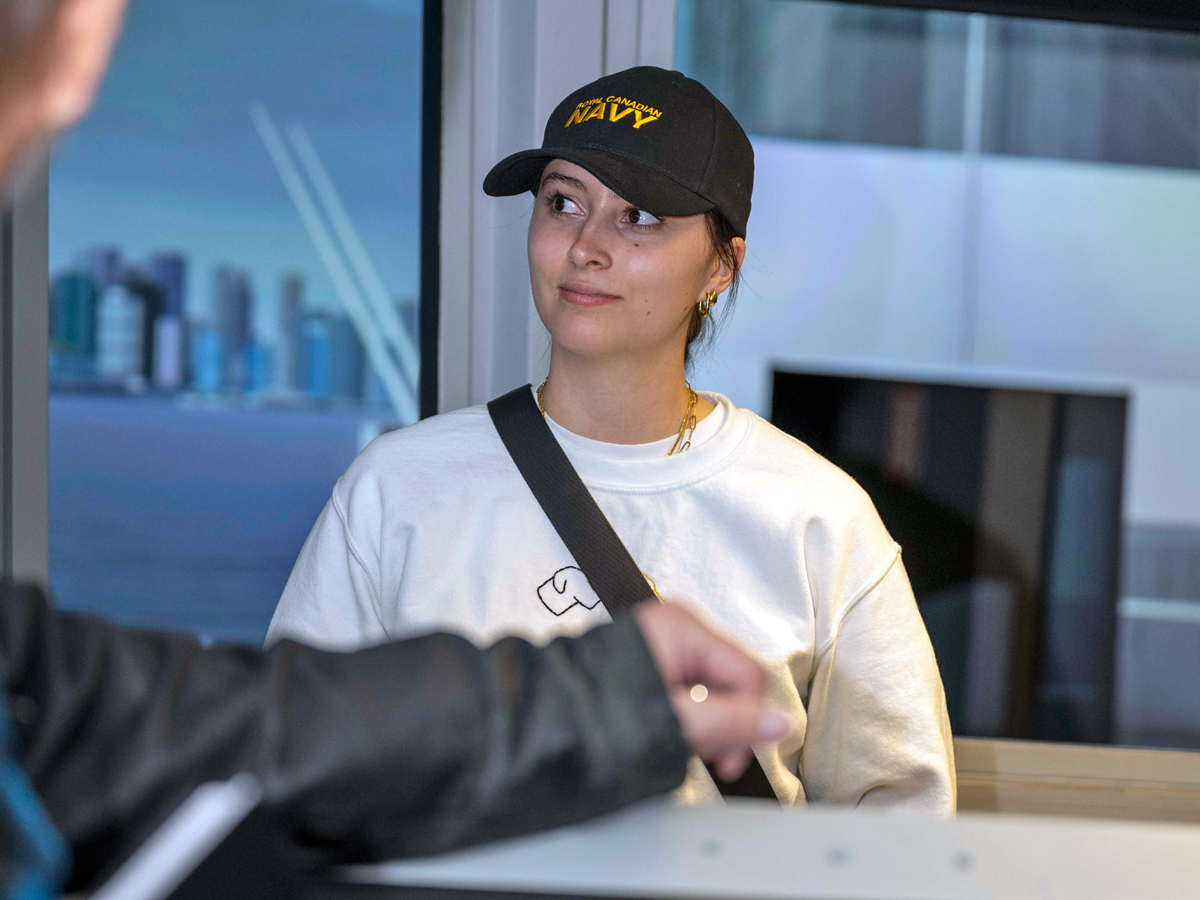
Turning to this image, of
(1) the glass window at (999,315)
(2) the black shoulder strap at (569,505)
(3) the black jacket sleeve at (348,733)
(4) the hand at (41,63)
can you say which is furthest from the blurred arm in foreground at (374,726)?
(1) the glass window at (999,315)

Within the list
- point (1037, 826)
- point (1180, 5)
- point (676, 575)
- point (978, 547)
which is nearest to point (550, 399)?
point (676, 575)

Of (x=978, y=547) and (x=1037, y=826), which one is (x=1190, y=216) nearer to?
(x=978, y=547)

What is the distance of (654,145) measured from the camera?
1160 millimetres

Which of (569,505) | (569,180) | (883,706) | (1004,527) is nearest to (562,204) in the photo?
(569,180)

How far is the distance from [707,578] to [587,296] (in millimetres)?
365

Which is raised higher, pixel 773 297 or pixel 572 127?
pixel 572 127

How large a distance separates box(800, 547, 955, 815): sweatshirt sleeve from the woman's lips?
0.46 m

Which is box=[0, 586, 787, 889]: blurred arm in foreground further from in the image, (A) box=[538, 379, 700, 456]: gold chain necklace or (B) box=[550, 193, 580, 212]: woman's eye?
(B) box=[550, 193, 580, 212]: woman's eye

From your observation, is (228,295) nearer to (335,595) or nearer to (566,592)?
(335,595)

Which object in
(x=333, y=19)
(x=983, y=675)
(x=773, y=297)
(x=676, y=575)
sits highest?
(x=333, y=19)

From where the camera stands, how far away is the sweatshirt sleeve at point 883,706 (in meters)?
1.15

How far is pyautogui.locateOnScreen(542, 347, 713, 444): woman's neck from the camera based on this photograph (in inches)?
48.2

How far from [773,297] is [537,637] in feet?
3.07

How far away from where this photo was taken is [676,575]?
1158mm
